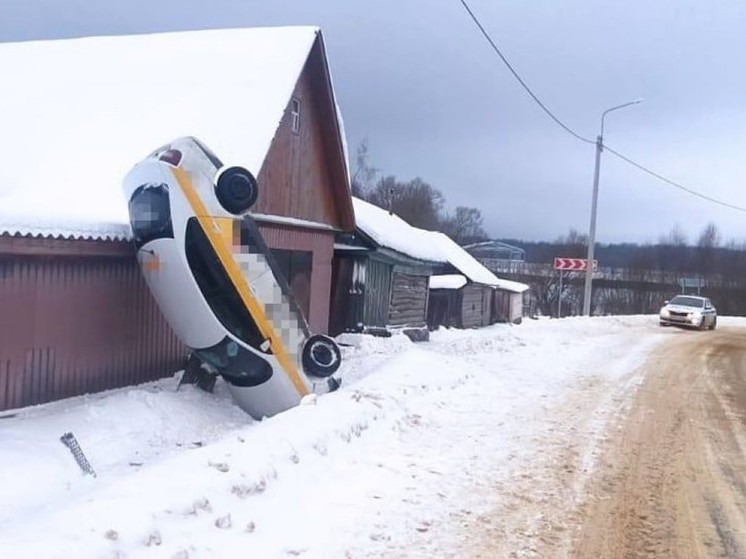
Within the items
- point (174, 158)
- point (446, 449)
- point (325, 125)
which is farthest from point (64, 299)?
point (325, 125)

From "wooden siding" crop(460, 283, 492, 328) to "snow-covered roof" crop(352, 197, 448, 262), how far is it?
4.24 m

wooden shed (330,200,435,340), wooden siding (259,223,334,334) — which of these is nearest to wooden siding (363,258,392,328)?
wooden shed (330,200,435,340)

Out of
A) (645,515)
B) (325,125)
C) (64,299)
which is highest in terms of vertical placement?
(325,125)

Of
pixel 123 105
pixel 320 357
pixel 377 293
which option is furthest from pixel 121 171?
pixel 377 293

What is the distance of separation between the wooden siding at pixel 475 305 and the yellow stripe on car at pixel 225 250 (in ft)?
60.0

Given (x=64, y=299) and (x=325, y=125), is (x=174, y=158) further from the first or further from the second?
(x=325, y=125)

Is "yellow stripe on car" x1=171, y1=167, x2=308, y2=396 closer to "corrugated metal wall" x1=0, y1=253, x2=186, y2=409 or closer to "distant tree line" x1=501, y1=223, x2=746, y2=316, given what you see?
"corrugated metal wall" x1=0, y1=253, x2=186, y2=409

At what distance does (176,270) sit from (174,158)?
1.51m

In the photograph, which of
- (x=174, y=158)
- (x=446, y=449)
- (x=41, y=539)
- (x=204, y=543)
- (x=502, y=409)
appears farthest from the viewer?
(x=502, y=409)

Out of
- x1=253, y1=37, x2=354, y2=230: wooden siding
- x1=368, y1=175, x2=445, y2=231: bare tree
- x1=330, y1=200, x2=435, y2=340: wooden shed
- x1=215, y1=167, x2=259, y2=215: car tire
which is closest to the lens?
x1=215, y1=167, x2=259, y2=215: car tire

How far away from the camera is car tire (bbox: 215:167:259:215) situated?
9.94m

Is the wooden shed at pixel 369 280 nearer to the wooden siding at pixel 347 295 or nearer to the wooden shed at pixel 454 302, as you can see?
the wooden siding at pixel 347 295

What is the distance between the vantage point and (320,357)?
34.9 ft

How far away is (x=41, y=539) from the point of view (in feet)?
13.8
